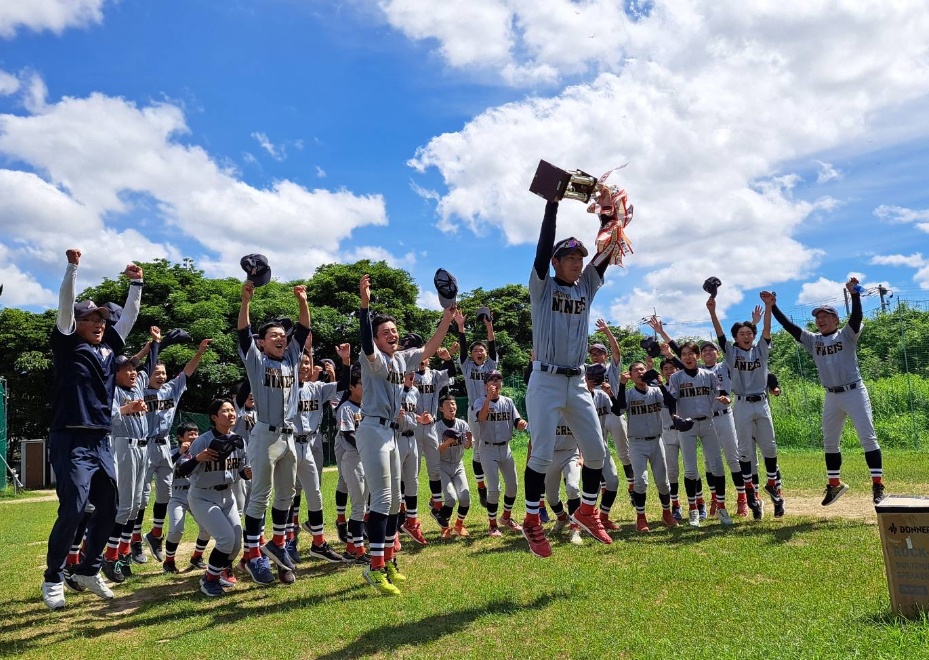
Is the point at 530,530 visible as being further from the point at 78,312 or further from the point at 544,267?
the point at 78,312

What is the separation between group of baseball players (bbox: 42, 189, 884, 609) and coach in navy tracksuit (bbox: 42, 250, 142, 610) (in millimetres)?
15

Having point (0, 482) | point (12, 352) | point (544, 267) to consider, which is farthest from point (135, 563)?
point (12, 352)

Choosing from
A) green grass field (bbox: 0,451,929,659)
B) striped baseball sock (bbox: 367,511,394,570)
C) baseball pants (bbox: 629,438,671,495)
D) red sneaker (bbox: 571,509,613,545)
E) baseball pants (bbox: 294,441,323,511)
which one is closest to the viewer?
green grass field (bbox: 0,451,929,659)

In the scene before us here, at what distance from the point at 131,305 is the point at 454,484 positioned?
5.29 meters

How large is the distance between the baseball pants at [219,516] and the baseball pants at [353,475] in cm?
145

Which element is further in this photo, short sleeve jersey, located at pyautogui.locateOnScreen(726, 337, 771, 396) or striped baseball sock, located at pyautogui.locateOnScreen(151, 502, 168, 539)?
short sleeve jersey, located at pyautogui.locateOnScreen(726, 337, 771, 396)

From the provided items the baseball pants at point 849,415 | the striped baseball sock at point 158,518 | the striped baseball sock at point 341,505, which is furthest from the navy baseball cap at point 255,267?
the baseball pants at point 849,415

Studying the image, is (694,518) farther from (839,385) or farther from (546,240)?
(546,240)

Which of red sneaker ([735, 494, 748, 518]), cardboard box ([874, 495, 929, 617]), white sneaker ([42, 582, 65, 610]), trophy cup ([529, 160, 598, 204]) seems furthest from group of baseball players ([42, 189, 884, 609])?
cardboard box ([874, 495, 929, 617])

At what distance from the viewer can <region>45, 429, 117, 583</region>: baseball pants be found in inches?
231

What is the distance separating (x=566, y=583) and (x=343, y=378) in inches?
166

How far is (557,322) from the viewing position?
243 inches

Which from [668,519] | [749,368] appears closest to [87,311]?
[668,519]

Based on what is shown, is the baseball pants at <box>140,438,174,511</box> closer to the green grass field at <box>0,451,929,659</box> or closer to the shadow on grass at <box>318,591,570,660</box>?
the green grass field at <box>0,451,929,659</box>
